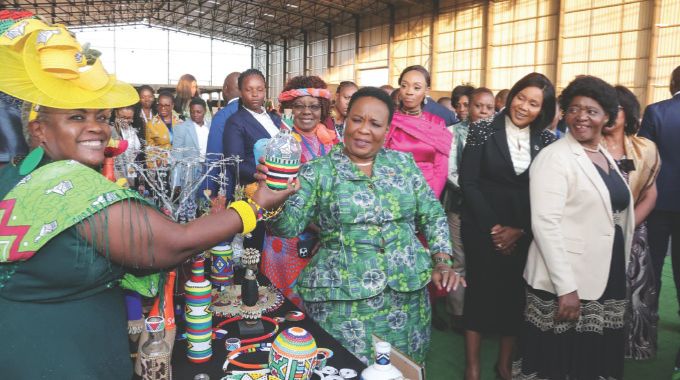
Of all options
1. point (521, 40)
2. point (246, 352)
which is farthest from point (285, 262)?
point (521, 40)

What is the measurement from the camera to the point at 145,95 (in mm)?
6289

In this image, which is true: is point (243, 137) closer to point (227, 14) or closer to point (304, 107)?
point (304, 107)

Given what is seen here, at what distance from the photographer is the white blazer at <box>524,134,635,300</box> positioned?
78.8 inches

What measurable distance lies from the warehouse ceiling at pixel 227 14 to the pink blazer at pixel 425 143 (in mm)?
15953

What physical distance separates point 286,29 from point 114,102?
27.3m

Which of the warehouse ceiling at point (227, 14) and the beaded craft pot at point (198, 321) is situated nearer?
the beaded craft pot at point (198, 321)

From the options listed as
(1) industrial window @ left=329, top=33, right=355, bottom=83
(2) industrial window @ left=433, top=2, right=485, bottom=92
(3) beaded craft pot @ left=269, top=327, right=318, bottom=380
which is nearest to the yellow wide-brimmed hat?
(3) beaded craft pot @ left=269, top=327, right=318, bottom=380

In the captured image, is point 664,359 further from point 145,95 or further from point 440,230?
point 145,95

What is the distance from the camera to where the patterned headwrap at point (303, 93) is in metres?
2.74

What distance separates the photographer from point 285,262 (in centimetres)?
248

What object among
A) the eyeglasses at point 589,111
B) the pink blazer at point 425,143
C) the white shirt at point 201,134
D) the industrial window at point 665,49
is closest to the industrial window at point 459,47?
the industrial window at point 665,49

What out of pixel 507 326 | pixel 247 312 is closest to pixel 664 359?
pixel 507 326

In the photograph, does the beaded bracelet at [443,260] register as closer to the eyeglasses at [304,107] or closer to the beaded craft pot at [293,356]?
the beaded craft pot at [293,356]

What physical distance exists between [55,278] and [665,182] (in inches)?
136
